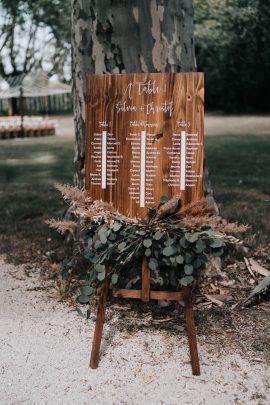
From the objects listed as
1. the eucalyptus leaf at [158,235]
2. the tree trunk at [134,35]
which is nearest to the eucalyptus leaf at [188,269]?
the eucalyptus leaf at [158,235]

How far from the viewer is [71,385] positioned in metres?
3.02

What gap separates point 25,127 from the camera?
2027cm

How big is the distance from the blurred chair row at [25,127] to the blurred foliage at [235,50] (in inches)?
343

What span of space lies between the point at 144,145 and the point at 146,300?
0.92m

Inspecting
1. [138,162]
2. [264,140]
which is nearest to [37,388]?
[138,162]

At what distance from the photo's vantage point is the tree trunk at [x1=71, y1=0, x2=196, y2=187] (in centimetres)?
391

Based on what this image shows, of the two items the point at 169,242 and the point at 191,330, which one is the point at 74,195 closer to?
the point at 169,242

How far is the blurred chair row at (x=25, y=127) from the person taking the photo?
65.5ft

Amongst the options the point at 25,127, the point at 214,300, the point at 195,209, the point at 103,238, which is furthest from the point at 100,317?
the point at 25,127

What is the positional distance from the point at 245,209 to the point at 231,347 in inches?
142

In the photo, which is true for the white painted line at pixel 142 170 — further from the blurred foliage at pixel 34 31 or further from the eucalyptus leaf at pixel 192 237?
the blurred foliage at pixel 34 31

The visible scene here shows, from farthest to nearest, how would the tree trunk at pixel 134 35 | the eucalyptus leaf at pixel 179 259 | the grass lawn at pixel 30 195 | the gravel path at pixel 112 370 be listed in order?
the grass lawn at pixel 30 195 → the tree trunk at pixel 134 35 → the eucalyptus leaf at pixel 179 259 → the gravel path at pixel 112 370

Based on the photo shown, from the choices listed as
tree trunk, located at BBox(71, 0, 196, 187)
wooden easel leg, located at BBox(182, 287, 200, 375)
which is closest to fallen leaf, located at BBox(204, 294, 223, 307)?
wooden easel leg, located at BBox(182, 287, 200, 375)

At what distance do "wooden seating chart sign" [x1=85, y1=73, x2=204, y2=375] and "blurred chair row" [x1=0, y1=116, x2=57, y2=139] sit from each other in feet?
57.1
